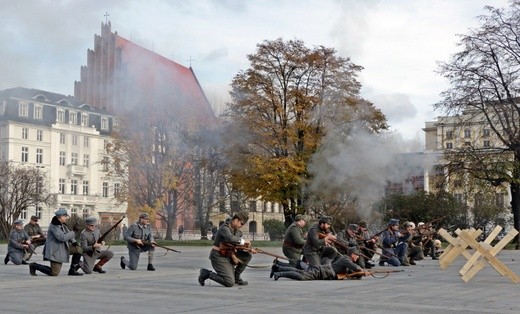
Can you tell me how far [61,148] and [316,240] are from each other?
266 ft

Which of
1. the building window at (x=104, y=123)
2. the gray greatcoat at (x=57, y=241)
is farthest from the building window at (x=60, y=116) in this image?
the gray greatcoat at (x=57, y=241)

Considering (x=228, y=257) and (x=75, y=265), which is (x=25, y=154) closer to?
(x=75, y=265)

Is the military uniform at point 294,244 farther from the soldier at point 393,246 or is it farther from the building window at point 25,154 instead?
the building window at point 25,154

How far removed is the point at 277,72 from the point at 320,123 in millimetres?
5110

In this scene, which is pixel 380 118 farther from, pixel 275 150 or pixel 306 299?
pixel 306 299

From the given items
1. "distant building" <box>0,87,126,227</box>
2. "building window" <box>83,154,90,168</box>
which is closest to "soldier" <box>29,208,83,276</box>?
"distant building" <box>0,87,126,227</box>

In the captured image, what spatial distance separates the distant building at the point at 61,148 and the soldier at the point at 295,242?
6157 cm

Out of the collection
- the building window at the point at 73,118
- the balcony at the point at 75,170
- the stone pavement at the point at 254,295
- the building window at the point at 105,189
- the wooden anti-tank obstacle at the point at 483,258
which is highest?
the building window at the point at 73,118

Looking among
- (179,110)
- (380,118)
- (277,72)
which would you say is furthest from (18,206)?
(380,118)

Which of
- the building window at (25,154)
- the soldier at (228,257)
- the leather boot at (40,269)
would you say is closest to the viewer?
the soldier at (228,257)

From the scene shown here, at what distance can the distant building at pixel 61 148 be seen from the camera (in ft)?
286

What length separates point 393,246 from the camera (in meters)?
29.7

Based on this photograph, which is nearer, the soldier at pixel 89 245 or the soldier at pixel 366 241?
the soldier at pixel 89 245

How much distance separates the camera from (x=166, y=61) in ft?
182
